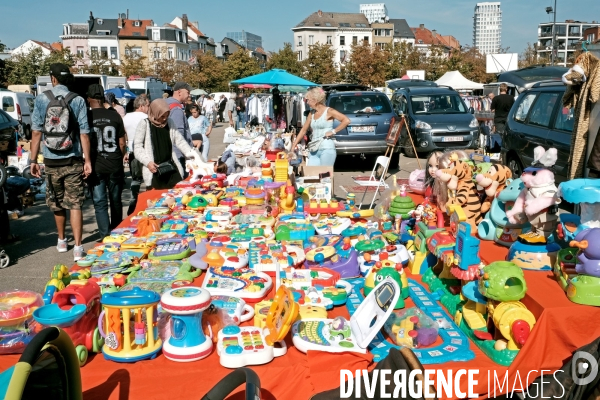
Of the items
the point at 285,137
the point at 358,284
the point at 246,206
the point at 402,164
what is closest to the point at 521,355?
the point at 358,284

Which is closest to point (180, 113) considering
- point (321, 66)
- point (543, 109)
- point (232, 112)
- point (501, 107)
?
point (543, 109)

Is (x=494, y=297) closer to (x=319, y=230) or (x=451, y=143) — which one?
(x=319, y=230)

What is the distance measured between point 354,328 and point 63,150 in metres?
4.12

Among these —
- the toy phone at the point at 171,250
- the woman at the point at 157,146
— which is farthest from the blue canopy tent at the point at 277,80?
the toy phone at the point at 171,250

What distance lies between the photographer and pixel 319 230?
487 cm

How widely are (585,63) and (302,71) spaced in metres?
52.5

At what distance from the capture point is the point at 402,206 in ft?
17.0

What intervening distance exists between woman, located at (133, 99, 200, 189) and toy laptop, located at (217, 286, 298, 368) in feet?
12.2

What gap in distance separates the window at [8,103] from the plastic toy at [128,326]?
73.2ft

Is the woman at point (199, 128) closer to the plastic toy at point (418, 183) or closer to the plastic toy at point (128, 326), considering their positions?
the plastic toy at point (418, 183)

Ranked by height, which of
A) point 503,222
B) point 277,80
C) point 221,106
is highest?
point 277,80

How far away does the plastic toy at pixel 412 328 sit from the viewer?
3.01 metres

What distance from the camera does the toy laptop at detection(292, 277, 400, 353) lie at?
2807mm

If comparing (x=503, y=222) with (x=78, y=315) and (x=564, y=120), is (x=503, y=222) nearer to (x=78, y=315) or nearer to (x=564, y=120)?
(x=78, y=315)
